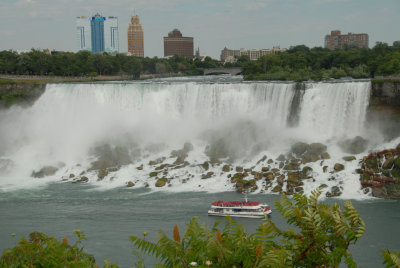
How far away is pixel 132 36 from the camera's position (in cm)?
18375

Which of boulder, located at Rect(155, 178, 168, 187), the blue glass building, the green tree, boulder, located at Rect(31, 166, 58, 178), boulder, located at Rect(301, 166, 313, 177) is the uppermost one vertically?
the blue glass building

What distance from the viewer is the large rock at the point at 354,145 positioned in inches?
1162

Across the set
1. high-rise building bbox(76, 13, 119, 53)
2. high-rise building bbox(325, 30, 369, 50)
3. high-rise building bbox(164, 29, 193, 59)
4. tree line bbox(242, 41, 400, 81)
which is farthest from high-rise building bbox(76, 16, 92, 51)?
tree line bbox(242, 41, 400, 81)

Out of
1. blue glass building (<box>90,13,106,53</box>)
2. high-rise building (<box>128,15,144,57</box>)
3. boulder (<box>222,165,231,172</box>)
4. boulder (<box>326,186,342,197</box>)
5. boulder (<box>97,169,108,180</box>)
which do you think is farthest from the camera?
high-rise building (<box>128,15,144,57</box>)

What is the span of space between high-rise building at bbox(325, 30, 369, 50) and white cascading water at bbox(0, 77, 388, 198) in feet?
297

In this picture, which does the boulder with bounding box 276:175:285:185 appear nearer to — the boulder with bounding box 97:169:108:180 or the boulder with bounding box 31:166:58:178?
the boulder with bounding box 97:169:108:180

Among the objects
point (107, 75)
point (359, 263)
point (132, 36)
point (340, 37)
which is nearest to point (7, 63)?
point (107, 75)

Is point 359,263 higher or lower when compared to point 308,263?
lower

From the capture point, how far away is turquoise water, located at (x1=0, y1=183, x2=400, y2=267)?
17.6 m

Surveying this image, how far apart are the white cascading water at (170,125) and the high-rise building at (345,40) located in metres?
90.4

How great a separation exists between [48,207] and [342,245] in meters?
21.4

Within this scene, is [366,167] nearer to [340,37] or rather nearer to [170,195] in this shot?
[170,195]

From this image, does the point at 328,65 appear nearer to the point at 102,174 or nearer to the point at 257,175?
the point at 257,175

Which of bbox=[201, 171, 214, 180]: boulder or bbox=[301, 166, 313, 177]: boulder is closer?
bbox=[301, 166, 313, 177]: boulder
